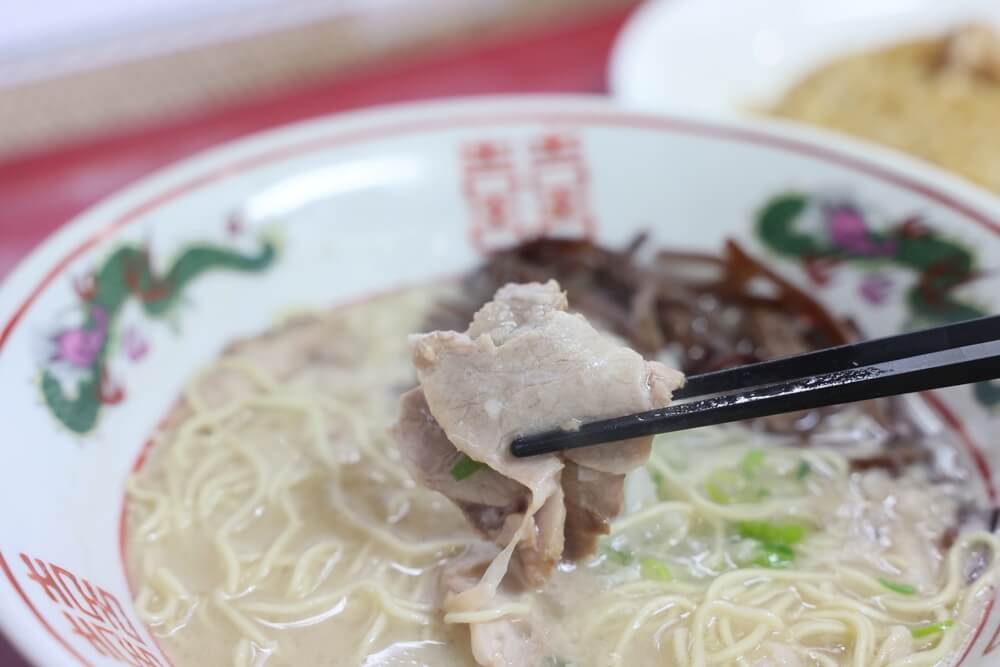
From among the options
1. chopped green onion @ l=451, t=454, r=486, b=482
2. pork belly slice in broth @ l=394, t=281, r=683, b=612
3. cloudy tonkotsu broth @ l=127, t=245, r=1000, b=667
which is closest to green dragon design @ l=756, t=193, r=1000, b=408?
cloudy tonkotsu broth @ l=127, t=245, r=1000, b=667

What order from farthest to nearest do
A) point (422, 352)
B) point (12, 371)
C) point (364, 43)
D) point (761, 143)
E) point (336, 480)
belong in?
point (364, 43)
point (761, 143)
point (336, 480)
point (12, 371)
point (422, 352)

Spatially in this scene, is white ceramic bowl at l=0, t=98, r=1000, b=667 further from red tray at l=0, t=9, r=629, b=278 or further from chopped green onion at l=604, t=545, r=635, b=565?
red tray at l=0, t=9, r=629, b=278

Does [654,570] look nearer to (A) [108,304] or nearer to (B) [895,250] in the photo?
(B) [895,250]

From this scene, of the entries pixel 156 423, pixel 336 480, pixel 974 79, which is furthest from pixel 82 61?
pixel 974 79

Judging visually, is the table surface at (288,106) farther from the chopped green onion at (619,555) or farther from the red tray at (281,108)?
the chopped green onion at (619,555)

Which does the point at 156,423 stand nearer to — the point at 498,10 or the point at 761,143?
the point at 761,143
